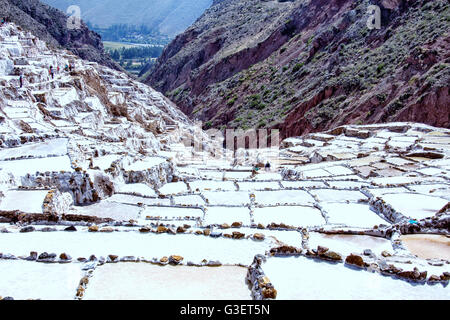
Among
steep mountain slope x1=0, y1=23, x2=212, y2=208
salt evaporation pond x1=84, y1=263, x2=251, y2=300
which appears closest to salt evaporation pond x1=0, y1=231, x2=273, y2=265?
salt evaporation pond x1=84, y1=263, x2=251, y2=300

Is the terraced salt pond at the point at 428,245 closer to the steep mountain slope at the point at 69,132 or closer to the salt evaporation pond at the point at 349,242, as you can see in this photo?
the salt evaporation pond at the point at 349,242

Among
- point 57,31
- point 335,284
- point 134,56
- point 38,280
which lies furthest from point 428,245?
point 134,56

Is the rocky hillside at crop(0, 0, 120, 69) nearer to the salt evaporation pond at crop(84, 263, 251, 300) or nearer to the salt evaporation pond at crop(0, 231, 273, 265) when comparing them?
the salt evaporation pond at crop(0, 231, 273, 265)

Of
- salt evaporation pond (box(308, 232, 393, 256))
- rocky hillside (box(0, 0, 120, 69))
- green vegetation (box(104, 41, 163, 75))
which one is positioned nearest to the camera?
salt evaporation pond (box(308, 232, 393, 256))

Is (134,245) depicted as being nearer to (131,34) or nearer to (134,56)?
(134,56)

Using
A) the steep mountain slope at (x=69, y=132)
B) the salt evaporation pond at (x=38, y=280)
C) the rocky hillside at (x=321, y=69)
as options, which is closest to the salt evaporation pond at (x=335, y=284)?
the salt evaporation pond at (x=38, y=280)

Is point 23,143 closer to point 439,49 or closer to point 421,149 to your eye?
point 421,149
